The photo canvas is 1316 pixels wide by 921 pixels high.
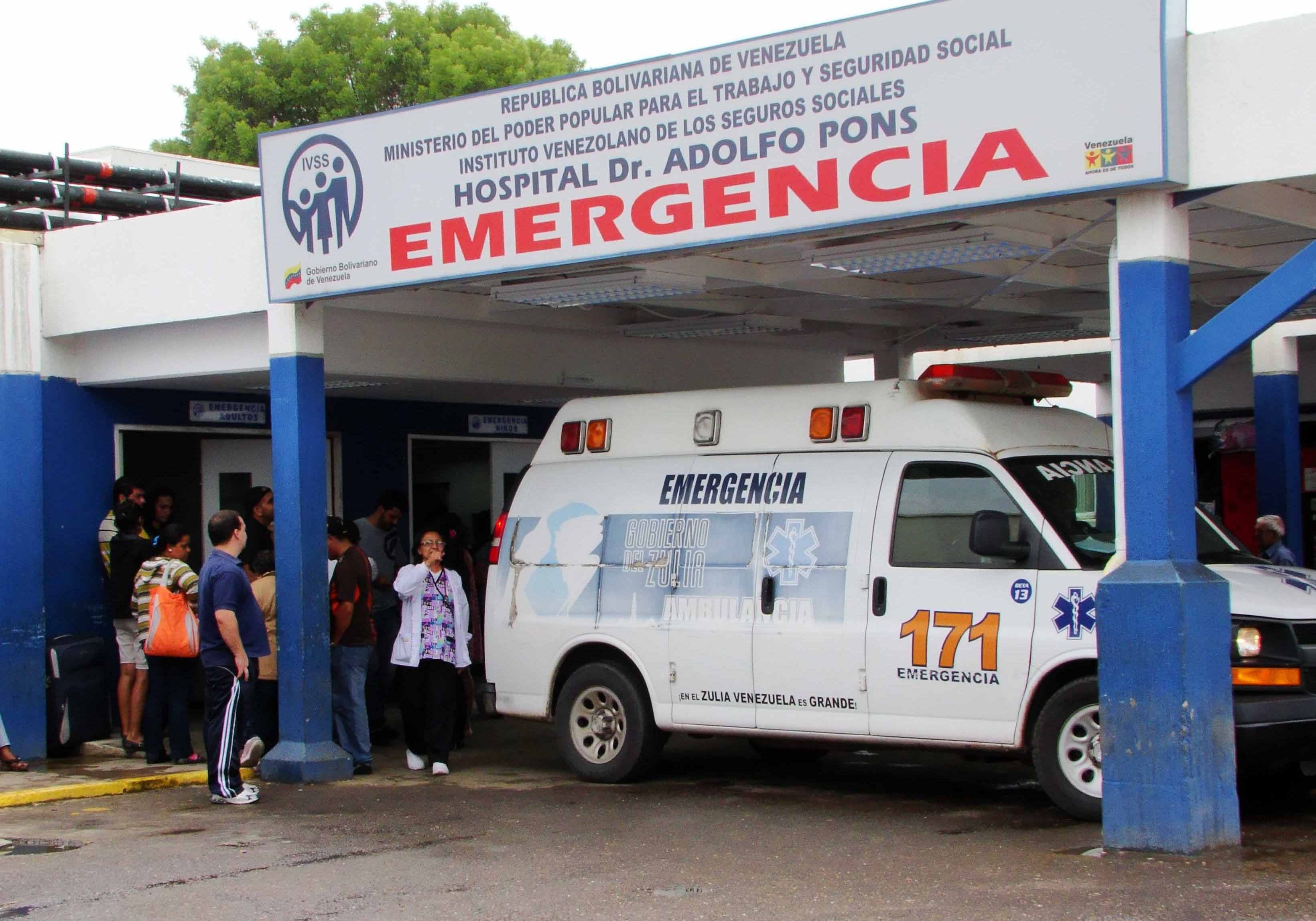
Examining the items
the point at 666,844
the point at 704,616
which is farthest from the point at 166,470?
the point at 666,844

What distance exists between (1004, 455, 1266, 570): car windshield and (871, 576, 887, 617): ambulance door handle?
957mm

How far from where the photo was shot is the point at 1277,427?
14398 millimetres

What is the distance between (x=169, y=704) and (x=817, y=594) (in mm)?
4944

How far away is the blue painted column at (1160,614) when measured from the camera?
758cm

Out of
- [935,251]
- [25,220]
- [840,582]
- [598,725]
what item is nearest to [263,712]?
[598,725]

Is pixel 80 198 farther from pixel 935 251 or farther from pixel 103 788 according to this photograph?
pixel 935 251

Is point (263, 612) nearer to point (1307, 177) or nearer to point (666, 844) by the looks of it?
point (666, 844)

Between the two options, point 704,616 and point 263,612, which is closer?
point 704,616

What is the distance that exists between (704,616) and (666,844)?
1897 millimetres

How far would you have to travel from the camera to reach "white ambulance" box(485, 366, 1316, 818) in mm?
8609

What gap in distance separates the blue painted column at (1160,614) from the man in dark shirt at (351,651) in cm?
549

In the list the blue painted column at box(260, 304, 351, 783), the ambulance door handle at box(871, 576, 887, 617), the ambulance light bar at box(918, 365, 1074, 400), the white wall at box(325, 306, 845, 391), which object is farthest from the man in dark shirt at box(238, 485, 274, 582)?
the ambulance light bar at box(918, 365, 1074, 400)

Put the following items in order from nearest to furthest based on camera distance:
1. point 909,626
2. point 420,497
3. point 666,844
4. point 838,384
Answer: point 666,844, point 909,626, point 838,384, point 420,497

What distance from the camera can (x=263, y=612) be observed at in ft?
37.7
